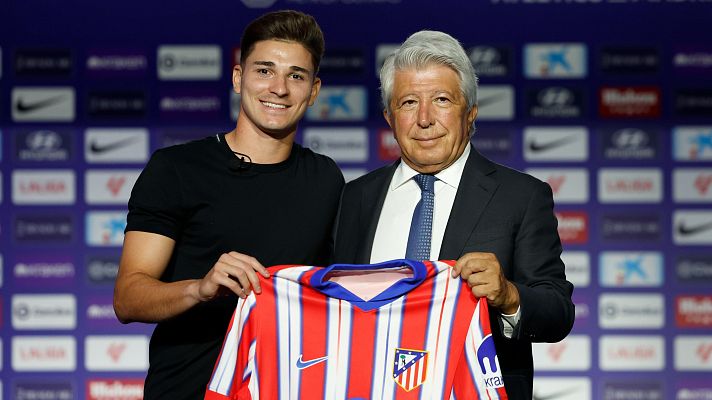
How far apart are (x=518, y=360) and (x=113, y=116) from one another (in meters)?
2.97

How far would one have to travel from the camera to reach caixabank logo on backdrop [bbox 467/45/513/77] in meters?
4.50

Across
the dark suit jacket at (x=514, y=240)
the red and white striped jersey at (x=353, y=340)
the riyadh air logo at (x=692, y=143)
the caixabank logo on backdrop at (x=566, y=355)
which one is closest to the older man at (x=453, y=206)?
the dark suit jacket at (x=514, y=240)

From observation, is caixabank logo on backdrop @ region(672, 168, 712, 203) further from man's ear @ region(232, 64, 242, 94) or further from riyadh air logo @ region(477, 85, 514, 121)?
man's ear @ region(232, 64, 242, 94)

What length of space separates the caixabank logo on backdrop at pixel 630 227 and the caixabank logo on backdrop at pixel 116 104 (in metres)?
2.29

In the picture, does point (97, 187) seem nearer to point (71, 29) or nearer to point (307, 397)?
point (71, 29)

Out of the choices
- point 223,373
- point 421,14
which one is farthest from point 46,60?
point 223,373

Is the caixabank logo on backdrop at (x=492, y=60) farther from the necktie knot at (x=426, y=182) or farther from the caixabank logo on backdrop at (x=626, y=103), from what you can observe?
the necktie knot at (x=426, y=182)

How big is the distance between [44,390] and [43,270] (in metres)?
0.58

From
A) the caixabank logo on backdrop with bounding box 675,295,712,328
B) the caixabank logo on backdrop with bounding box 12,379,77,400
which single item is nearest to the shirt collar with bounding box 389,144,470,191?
the caixabank logo on backdrop with bounding box 675,295,712,328

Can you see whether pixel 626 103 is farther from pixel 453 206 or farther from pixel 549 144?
pixel 453 206

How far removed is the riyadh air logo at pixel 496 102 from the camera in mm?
4520

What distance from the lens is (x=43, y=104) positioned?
4.58 meters

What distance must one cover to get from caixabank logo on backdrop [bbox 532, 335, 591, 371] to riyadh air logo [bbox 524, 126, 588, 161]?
868 mm

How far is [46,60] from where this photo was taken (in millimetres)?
4562
